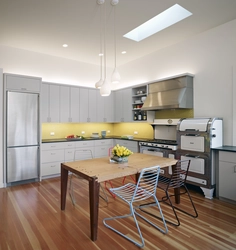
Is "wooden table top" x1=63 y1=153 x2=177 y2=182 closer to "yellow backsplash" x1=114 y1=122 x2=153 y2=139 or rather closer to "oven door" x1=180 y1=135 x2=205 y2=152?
"oven door" x1=180 y1=135 x2=205 y2=152

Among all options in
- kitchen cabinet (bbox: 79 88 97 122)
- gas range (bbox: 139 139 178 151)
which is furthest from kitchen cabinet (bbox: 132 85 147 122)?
kitchen cabinet (bbox: 79 88 97 122)

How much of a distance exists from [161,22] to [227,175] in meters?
3.15

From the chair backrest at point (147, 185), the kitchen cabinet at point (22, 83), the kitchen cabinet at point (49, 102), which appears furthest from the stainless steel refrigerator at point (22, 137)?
the chair backrest at point (147, 185)

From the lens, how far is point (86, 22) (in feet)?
11.5

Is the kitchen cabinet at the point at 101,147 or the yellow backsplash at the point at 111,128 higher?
the yellow backsplash at the point at 111,128

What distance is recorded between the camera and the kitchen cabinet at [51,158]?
4.55 meters

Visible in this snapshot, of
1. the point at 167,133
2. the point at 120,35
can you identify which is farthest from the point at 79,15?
the point at 167,133

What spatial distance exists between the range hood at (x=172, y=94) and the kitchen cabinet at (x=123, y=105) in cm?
93

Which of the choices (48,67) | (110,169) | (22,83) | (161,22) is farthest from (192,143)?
(48,67)

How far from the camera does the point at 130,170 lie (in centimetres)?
239

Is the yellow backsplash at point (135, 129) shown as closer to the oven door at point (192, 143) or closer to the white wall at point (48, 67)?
the oven door at point (192, 143)

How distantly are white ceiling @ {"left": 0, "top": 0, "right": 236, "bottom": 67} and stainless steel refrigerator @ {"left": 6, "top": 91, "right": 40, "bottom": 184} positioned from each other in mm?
1306

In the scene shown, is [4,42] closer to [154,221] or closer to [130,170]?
[130,170]

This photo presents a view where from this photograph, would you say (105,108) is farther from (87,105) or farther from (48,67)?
(48,67)
